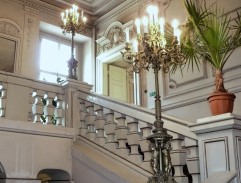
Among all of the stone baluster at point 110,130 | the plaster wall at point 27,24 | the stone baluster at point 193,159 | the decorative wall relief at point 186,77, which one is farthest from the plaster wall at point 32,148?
the plaster wall at point 27,24

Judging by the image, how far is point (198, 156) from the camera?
9.61ft

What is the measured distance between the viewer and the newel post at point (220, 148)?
8.53 ft

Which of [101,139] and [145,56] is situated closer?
[145,56]

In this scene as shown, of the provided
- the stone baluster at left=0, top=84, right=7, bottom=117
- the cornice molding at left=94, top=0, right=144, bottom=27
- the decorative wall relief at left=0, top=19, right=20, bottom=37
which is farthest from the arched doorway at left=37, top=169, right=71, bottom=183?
the cornice molding at left=94, top=0, right=144, bottom=27

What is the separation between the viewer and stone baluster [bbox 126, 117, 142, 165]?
3.60m

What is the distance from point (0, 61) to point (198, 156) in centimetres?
551

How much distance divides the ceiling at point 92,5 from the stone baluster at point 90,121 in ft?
14.4

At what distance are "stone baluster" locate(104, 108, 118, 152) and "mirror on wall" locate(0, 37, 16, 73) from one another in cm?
395

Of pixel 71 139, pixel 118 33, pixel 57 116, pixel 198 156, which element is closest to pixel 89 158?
pixel 71 139

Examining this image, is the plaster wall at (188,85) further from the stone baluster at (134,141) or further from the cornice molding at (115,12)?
the stone baluster at (134,141)

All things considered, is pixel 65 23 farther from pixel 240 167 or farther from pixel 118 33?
pixel 240 167

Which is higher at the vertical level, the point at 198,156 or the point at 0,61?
the point at 0,61

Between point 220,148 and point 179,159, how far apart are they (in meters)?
0.47

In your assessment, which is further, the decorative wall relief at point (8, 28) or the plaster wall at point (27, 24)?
the plaster wall at point (27, 24)
